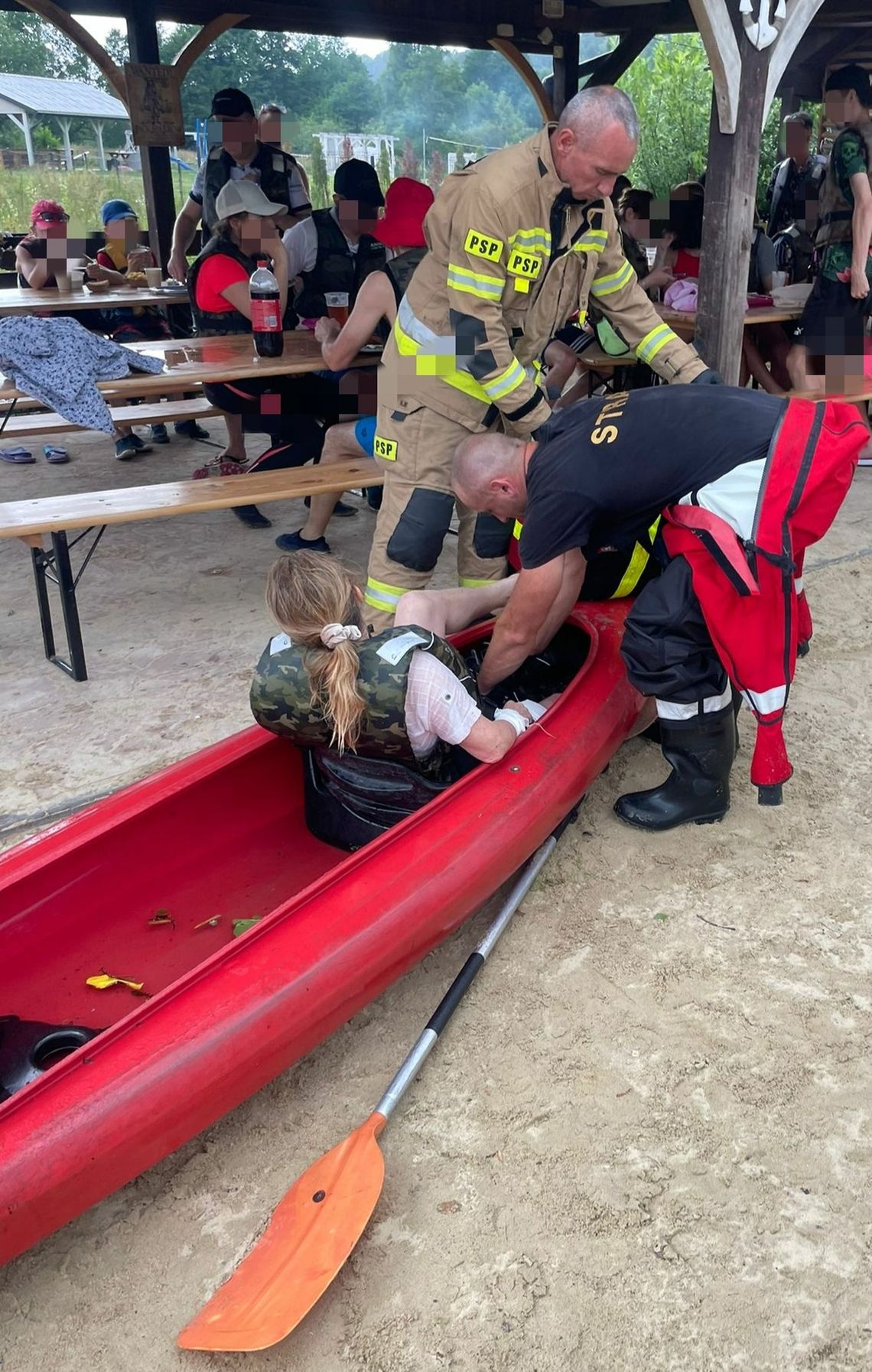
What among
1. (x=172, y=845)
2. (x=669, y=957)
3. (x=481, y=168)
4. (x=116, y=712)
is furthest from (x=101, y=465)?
(x=669, y=957)

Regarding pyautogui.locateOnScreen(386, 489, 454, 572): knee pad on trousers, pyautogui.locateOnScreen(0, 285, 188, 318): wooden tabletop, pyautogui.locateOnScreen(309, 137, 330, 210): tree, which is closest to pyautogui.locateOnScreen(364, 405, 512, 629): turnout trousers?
pyautogui.locateOnScreen(386, 489, 454, 572): knee pad on trousers

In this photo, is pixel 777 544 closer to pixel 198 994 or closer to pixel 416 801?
pixel 416 801

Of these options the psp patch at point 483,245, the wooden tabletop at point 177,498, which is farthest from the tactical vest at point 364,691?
the wooden tabletop at point 177,498

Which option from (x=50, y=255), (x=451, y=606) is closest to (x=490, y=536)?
(x=451, y=606)

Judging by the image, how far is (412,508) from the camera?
3.78 m

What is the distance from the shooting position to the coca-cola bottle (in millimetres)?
4961

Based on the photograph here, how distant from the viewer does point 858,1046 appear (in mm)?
2443

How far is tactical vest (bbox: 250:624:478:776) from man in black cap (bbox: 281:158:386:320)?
11.1ft

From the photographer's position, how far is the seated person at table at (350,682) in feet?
8.12

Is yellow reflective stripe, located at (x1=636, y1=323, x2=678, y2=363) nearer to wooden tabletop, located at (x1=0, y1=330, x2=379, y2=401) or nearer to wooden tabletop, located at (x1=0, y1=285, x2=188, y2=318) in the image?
wooden tabletop, located at (x1=0, y1=330, x2=379, y2=401)

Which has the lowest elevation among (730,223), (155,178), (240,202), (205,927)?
(205,927)

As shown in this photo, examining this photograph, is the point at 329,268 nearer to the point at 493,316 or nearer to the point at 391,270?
the point at 391,270

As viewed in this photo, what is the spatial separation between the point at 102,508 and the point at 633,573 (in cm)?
208

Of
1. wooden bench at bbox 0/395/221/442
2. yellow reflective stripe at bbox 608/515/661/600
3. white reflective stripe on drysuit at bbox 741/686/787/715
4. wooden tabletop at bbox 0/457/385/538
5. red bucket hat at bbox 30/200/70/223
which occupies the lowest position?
white reflective stripe on drysuit at bbox 741/686/787/715
